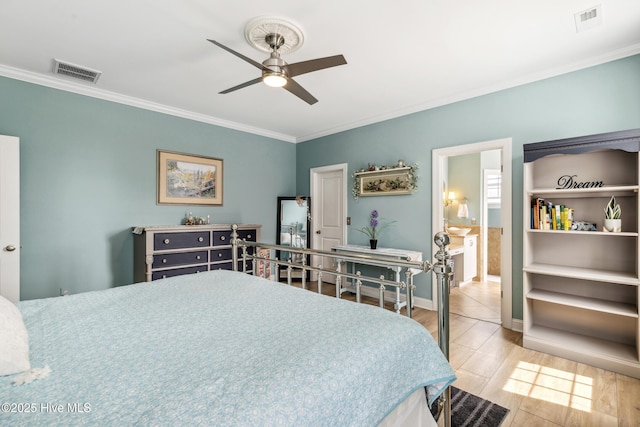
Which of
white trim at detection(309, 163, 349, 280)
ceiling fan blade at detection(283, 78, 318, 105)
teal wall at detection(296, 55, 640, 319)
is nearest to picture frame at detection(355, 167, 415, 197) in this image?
teal wall at detection(296, 55, 640, 319)

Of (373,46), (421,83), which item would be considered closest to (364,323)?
(373,46)

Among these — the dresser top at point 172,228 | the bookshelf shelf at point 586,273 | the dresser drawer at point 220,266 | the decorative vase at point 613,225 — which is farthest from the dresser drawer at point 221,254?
the decorative vase at point 613,225

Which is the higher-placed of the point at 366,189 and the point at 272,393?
the point at 366,189

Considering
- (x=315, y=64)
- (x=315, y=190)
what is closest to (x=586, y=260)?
(x=315, y=64)

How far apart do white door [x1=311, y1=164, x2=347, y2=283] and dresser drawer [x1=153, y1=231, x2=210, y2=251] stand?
2.11 metres

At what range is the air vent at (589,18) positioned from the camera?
2117 mm

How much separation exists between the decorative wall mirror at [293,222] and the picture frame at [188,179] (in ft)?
3.91

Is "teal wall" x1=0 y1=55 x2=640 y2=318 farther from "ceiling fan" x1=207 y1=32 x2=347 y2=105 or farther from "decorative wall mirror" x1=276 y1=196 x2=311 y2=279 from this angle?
"ceiling fan" x1=207 y1=32 x2=347 y2=105

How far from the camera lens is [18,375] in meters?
0.88

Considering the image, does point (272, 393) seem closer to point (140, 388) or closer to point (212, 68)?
point (140, 388)

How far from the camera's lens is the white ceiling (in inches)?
82.7

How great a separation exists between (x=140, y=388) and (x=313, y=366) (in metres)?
0.49

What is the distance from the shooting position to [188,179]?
4242mm

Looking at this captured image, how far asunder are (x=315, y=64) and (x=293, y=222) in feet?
11.3
